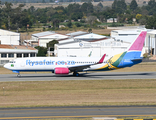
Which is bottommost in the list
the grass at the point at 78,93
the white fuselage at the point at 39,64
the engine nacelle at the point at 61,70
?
the grass at the point at 78,93

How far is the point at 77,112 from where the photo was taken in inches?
1059

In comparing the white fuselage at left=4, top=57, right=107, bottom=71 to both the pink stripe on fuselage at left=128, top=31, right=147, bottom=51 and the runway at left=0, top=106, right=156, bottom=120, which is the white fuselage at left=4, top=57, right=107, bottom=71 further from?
the runway at left=0, top=106, right=156, bottom=120

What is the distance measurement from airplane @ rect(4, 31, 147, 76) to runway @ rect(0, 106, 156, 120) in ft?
74.1

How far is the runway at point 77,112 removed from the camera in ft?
84.3

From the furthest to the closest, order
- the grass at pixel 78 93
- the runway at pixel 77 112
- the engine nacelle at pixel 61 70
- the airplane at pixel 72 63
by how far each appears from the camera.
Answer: the airplane at pixel 72 63 → the engine nacelle at pixel 61 70 → the grass at pixel 78 93 → the runway at pixel 77 112

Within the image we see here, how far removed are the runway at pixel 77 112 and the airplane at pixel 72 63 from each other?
22.6 meters

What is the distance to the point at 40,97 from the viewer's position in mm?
35688

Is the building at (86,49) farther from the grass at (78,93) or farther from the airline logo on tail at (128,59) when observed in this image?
the grass at (78,93)

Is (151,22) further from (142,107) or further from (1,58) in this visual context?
(142,107)

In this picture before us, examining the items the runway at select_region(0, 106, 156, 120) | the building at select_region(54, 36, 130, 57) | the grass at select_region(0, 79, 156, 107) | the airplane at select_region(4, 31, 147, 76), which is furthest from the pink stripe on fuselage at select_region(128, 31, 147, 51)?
the building at select_region(54, 36, 130, 57)

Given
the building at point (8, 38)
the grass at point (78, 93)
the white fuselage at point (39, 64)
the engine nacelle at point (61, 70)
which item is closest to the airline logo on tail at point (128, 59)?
the white fuselage at point (39, 64)

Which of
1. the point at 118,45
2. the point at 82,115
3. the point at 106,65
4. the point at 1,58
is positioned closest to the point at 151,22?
the point at 118,45

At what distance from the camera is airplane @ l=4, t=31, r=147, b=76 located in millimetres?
51938

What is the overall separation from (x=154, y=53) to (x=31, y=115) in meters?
94.2
